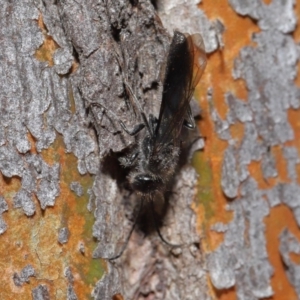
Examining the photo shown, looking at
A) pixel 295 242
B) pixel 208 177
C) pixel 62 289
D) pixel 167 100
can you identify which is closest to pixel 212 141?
pixel 208 177

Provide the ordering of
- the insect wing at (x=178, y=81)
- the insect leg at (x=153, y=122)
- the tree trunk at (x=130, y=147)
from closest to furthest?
the tree trunk at (x=130, y=147) < the insect wing at (x=178, y=81) < the insect leg at (x=153, y=122)

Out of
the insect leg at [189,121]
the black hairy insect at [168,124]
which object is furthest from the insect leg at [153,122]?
the insect leg at [189,121]

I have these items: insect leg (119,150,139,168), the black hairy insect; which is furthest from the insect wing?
insect leg (119,150,139,168)

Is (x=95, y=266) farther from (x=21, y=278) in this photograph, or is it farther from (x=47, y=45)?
(x=47, y=45)

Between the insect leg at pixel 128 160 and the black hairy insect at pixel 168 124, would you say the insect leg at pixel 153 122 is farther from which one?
the insect leg at pixel 128 160

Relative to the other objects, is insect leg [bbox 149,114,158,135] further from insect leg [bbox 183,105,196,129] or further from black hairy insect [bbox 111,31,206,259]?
insect leg [bbox 183,105,196,129]
